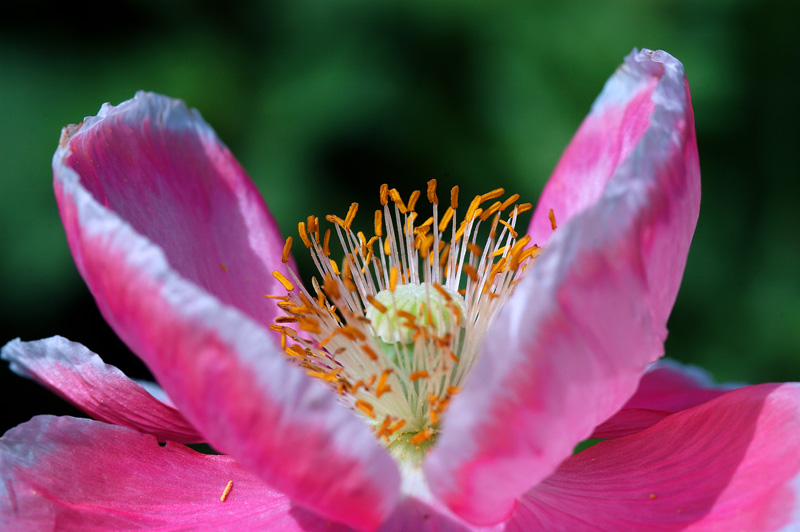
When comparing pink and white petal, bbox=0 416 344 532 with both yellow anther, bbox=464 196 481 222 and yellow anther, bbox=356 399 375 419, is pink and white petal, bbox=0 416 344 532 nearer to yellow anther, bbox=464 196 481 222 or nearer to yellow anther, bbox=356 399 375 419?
yellow anther, bbox=356 399 375 419

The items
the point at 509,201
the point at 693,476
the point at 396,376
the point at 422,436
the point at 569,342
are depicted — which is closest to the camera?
the point at 569,342

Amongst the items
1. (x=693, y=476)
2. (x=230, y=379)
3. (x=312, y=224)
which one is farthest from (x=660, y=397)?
(x=230, y=379)

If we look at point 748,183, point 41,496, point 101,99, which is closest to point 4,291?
point 101,99

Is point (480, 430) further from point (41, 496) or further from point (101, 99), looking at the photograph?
point (101, 99)

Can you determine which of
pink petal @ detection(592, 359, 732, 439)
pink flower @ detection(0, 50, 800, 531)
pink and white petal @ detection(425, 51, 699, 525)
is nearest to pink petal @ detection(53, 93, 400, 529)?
pink flower @ detection(0, 50, 800, 531)

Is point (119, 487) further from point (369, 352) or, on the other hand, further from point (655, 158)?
point (655, 158)

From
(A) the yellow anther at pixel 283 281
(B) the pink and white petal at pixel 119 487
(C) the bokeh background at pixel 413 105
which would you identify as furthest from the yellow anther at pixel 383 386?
(C) the bokeh background at pixel 413 105
